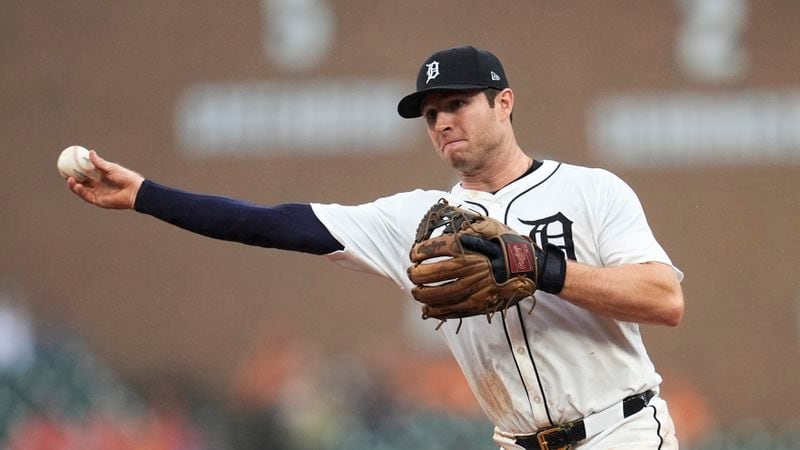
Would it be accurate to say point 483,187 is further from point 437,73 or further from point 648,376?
point 648,376

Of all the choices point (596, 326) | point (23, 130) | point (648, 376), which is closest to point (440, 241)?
point (596, 326)

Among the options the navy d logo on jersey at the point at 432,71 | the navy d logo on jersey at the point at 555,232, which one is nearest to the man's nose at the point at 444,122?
the navy d logo on jersey at the point at 432,71

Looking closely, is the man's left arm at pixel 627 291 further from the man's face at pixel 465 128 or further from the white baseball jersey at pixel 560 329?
the man's face at pixel 465 128

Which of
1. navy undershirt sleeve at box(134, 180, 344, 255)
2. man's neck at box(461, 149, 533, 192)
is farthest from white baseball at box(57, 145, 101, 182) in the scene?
man's neck at box(461, 149, 533, 192)

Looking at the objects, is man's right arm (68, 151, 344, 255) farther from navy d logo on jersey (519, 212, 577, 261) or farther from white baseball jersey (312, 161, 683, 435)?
navy d logo on jersey (519, 212, 577, 261)

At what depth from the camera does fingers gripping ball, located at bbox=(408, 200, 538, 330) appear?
7.79 ft

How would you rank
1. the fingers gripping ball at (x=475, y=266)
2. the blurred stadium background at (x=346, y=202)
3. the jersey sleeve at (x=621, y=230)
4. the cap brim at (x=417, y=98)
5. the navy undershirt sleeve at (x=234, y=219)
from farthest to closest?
the blurred stadium background at (x=346, y=202), the cap brim at (x=417, y=98), the navy undershirt sleeve at (x=234, y=219), the jersey sleeve at (x=621, y=230), the fingers gripping ball at (x=475, y=266)

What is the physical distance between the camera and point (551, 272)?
241 centimetres

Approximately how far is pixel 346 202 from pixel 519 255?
3.16 m

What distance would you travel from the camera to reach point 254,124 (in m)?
5.55

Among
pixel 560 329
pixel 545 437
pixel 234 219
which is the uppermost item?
pixel 234 219

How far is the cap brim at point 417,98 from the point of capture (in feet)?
9.23

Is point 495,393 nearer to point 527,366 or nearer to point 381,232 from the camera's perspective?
point 527,366

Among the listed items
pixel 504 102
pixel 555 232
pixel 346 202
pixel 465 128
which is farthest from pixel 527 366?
pixel 346 202
